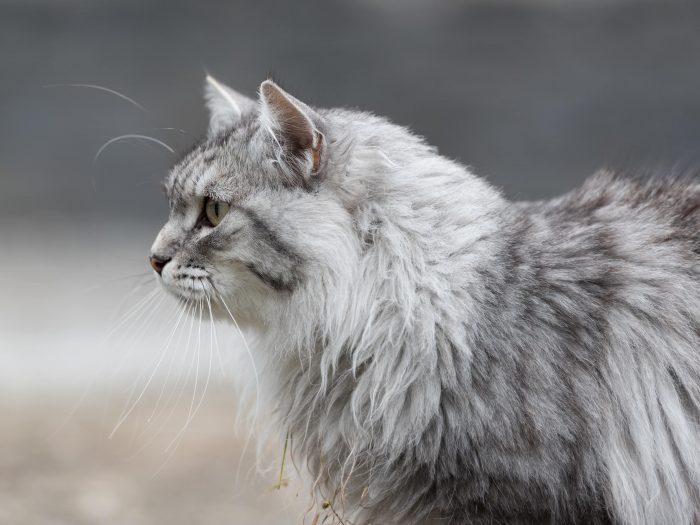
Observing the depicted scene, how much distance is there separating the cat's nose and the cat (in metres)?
0.01

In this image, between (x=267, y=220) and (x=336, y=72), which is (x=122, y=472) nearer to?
(x=267, y=220)

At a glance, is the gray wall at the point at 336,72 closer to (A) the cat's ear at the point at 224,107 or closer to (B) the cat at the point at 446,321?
(A) the cat's ear at the point at 224,107

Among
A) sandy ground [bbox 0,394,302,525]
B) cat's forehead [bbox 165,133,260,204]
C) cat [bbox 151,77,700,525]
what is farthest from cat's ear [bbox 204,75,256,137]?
sandy ground [bbox 0,394,302,525]

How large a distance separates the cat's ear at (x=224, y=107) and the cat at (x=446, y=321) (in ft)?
0.84

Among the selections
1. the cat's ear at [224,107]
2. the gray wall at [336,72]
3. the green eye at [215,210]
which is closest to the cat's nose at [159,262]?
the green eye at [215,210]

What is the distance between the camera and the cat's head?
2250mm

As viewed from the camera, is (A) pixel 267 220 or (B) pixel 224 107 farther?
(B) pixel 224 107

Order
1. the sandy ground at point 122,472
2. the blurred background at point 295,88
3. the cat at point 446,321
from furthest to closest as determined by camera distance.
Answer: the blurred background at point 295,88 → the sandy ground at point 122,472 → the cat at point 446,321

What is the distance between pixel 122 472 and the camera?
12.8 ft

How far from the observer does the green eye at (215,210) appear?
7.71ft

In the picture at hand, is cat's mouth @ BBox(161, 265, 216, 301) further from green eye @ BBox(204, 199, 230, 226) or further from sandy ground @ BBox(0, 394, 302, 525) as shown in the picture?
sandy ground @ BBox(0, 394, 302, 525)

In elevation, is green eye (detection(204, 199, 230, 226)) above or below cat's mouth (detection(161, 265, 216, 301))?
above

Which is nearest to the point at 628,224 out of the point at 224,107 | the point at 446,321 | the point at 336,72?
the point at 446,321

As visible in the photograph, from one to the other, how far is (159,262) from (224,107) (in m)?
0.60
